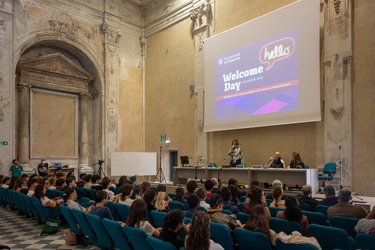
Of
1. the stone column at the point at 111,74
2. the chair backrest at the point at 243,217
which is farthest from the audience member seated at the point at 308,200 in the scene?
the stone column at the point at 111,74

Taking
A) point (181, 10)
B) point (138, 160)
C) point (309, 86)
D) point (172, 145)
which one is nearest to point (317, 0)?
point (309, 86)

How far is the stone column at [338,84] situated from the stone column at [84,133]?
9771 millimetres

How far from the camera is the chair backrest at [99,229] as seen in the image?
149 inches

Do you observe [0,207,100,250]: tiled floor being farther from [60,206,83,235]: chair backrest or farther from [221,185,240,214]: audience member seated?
[221,185,240,214]: audience member seated

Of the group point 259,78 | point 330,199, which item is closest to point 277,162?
point 259,78

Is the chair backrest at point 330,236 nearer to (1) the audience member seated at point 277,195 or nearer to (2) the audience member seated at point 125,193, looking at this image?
(1) the audience member seated at point 277,195

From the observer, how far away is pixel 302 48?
356 inches

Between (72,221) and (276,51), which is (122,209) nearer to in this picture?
(72,221)

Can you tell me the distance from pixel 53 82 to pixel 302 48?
384 inches

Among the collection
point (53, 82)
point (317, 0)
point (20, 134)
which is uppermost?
point (317, 0)

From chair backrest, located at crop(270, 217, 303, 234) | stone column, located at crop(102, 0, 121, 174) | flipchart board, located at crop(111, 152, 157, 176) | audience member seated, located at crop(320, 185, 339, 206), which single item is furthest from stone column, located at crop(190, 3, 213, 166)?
chair backrest, located at crop(270, 217, 303, 234)

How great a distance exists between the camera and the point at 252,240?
2742 mm

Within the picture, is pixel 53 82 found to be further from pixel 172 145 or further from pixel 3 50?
pixel 172 145

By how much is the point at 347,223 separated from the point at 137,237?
228 cm
